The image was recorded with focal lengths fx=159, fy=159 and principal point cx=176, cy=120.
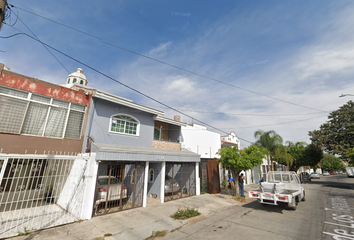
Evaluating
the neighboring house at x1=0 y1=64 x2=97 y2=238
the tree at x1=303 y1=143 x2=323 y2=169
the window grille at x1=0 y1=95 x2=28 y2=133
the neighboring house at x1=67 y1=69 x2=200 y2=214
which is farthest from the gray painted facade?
the tree at x1=303 y1=143 x2=323 y2=169

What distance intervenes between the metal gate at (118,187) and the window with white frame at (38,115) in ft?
9.63

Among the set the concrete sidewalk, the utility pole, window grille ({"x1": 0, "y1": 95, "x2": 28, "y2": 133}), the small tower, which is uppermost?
the small tower

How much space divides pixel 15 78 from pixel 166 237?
974 centimetres

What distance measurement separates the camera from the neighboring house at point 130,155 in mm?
8156

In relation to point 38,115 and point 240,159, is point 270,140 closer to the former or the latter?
point 240,159

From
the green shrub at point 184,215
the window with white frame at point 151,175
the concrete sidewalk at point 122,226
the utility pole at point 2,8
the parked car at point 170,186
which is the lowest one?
the concrete sidewalk at point 122,226

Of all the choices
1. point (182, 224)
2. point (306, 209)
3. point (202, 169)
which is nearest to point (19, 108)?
point (182, 224)

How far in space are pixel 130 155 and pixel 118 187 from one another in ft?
5.71

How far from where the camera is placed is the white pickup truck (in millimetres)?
8305

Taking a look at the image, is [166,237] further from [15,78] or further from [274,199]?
[15,78]

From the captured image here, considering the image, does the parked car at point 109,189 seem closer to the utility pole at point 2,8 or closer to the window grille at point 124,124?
the window grille at point 124,124

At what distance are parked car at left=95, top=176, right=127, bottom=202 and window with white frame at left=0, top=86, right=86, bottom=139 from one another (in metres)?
2.97

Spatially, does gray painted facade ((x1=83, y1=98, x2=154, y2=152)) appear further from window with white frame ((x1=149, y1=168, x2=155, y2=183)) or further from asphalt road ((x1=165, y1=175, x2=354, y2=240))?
asphalt road ((x1=165, y1=175, x2=354, y2=240))

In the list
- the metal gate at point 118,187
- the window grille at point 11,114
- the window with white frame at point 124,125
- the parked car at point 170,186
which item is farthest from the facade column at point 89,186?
the parked car at point 170,186
